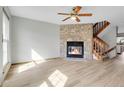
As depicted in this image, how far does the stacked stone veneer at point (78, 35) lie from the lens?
7.86 meters

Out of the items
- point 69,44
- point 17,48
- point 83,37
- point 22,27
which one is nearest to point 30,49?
point 17,48

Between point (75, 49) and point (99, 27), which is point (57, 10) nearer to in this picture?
point (75, 49)

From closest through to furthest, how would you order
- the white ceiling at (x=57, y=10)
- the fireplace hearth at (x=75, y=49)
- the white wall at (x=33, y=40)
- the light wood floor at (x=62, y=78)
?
the light wood floor at (x=62, y=78) → the white ceiling at (x=57, y=10) → the white wall at (x=33, y=40) → the fireplace hearth at (x=75, y=49)

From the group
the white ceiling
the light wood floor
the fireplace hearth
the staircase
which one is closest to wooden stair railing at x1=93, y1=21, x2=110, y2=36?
the staircase

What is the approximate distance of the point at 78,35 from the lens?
8.18m

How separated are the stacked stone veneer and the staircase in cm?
34

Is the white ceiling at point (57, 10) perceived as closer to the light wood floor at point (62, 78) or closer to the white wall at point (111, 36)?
the light wood floor at point (62, 78)

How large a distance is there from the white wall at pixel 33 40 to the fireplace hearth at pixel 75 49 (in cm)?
73

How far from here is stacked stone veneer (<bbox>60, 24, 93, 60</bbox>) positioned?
25.8 feet

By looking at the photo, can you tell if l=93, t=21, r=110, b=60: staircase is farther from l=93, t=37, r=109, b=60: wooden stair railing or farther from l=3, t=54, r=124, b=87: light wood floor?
l=3, t=54, r=124, b=87: light wood floor

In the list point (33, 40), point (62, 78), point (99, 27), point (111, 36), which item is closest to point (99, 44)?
point (99, 27)

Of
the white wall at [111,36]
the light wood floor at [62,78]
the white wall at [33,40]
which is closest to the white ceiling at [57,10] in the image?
the white wall at [33,40]

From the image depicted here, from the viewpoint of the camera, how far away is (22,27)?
21.1 feet
